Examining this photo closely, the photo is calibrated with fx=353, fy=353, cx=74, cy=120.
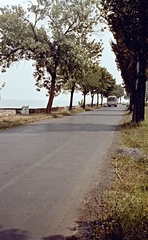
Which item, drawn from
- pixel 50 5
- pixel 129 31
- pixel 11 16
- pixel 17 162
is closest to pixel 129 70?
pixel 50 5

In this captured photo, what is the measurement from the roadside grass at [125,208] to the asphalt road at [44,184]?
1.45 ft

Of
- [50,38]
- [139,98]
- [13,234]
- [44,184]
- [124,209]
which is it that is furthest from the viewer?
[50,38]

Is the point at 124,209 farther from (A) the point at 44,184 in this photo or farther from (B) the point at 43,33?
(B) the point at 43,33

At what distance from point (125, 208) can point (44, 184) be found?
7.25 feet

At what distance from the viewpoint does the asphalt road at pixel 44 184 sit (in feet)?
15.9

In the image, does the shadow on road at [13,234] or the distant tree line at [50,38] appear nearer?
the shadow on road at [13,234]

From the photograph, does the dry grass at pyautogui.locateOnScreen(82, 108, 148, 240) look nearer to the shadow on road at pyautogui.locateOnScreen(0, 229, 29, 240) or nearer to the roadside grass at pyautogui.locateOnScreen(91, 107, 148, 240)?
the roadside grass at pyautogui.locateOnScreen(91, 107, 148, 240)

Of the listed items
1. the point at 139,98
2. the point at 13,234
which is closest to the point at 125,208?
the point at 13,234

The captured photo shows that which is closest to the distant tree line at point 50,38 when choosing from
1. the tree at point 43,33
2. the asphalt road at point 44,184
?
the tree at point 43,33

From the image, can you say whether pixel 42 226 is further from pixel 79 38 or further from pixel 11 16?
pixel 79 38

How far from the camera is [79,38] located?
37.3m

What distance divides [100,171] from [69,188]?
1.78m

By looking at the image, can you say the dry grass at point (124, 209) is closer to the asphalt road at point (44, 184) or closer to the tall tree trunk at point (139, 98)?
the asphalt road at point (44, 184)

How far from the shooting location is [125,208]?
5.30 m
